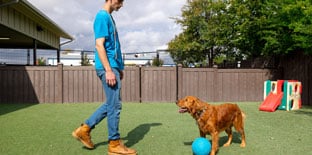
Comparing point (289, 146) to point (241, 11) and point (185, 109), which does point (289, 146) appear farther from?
point (241, 11)

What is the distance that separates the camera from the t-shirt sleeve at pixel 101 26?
11.0 feet

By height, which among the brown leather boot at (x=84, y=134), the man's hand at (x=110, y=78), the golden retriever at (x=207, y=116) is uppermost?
the man's hand at (x=110, y=78)

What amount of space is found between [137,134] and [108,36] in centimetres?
212

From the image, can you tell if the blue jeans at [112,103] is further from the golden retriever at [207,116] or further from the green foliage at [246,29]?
the green foliage at [246,29]

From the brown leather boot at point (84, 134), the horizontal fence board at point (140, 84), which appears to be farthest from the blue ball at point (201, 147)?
the horizontal fence board at point (140, 84)

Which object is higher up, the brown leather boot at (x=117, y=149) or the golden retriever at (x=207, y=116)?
the golden retriever at (x=207, y=116)

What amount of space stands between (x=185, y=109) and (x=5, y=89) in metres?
8.29

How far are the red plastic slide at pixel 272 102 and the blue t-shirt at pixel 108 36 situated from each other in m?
5.88

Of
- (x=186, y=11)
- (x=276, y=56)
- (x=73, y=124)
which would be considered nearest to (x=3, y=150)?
(x=73, y=124)

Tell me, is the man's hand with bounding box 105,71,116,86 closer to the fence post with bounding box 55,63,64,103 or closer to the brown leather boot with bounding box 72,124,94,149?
the brown leather boot with bounding box 72,124,94,149

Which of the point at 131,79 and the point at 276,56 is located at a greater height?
the point at 276,56

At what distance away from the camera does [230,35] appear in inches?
521

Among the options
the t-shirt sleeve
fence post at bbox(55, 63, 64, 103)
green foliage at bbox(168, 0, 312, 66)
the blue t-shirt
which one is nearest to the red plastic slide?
green foliage at bbox(168, 0, 312, 66)

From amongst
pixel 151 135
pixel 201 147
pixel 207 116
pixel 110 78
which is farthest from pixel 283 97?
pixel 110 78
